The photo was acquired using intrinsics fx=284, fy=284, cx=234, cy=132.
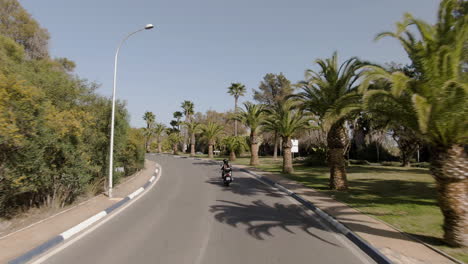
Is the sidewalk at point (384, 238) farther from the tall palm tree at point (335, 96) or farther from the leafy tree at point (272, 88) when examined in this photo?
the leafy tree at point (272, 88)

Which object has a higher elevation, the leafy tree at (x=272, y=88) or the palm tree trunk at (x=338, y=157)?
the leafy tree at (x=272, y=88)

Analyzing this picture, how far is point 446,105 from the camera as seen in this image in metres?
6.68

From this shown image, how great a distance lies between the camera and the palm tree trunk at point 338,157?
46.5 ft

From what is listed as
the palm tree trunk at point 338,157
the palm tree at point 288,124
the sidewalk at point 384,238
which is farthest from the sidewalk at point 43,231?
the palm tree at point 288,124

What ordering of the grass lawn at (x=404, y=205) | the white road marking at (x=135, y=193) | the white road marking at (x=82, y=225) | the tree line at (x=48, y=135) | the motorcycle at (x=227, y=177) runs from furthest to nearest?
the motorcycle at (x=227, y=177)
the white road marking at (x=135, y=193)
the tree line at (x=48, y=135)
the grass lawn at (x=404, y=205)
the white road marking at (x=82, y=225)

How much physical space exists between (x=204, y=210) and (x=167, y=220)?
5.61 feet

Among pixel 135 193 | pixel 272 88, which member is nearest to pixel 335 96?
pixel 135 193

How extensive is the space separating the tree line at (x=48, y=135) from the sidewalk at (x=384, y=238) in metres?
9.45

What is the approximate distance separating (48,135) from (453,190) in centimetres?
1160

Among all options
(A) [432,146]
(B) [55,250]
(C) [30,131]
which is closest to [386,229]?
(A) [432,146]

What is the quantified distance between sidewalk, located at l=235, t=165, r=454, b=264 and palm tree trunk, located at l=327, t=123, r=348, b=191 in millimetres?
3568

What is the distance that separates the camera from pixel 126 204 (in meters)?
11.4

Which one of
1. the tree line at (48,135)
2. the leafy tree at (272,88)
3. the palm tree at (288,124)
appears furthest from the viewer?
the leafy tree at (272,88)

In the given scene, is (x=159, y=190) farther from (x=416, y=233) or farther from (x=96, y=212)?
(x=416, y=233)
